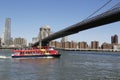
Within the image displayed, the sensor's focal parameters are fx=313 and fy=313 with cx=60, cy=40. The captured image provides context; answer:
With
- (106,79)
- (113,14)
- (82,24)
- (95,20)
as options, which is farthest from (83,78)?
(82,24)

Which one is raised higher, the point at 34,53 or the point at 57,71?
the point at 34,53

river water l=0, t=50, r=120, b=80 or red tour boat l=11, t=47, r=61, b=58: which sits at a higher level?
red tour boat l=11, t=47, r=61, b=58

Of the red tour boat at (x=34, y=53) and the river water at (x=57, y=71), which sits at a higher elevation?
the red tour boat at (x=34, y=53)

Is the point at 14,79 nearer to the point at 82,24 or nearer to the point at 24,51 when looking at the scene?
the point at 82,24

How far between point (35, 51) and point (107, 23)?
2987 centimetres

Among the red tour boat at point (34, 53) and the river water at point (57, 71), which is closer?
the river water at point (57, 71)

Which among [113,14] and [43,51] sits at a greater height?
[113,14]

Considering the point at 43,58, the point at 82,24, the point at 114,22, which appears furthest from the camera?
the point at 43,58

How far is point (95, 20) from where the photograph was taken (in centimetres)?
5075

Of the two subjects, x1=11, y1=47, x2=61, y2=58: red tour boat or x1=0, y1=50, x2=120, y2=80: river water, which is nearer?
x1=0, y1=50, x2=120, y2=80: river water

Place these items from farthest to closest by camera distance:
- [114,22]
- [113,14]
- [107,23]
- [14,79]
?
[107,23], [114,22], [113,14], [14,79]

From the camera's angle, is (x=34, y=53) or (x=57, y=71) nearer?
(x=57, y=71)

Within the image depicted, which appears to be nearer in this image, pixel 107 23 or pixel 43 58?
pixel 107 23

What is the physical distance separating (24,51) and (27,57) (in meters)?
1.86
